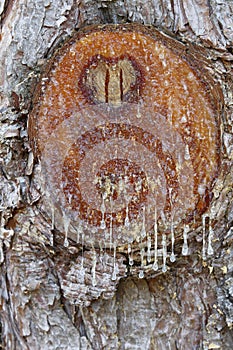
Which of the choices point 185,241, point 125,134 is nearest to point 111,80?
point 125,134

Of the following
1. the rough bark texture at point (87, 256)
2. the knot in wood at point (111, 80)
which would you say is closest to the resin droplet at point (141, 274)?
the rough bark texture at point (87, 256)

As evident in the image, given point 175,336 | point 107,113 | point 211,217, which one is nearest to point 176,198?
point 211,217

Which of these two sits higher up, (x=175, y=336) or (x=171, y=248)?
(x=171, y=248)

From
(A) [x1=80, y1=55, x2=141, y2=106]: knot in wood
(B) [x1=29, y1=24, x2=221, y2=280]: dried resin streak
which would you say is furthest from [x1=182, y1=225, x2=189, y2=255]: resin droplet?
(A) [x1=80, y1=55, x2=141, y2=106]: knot in wood

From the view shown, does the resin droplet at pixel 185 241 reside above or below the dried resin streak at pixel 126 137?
below

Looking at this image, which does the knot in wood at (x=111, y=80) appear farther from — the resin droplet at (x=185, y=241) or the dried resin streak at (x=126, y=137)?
the resin droplet at (x=185, y=241)

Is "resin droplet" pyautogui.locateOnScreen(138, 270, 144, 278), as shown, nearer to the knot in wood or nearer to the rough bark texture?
the rough bark texture

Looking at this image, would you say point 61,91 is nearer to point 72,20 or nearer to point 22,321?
point 72,20
